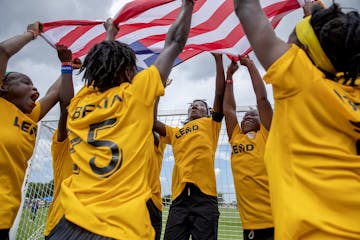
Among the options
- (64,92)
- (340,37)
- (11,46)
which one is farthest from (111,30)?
(340,37)

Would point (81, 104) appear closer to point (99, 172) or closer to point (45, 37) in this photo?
point (99, 172)

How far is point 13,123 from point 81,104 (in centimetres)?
86

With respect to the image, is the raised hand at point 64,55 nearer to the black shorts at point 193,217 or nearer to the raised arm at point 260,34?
the raised arm at point 260,34

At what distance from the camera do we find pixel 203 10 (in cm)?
409

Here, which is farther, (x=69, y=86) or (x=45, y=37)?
(x=45, y=37)

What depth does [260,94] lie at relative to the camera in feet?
11.0

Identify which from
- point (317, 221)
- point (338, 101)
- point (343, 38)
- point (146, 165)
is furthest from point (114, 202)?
point (343, 38)

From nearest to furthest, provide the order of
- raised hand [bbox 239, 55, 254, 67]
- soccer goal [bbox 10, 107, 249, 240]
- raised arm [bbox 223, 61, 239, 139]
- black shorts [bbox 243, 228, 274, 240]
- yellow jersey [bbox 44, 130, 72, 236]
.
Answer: yellow jersey [bbox 44, 130, 72, 236]
black shorts [bbox 243, 228, 274, 240]
raised hand [bbox 239, 55, 254, 67]
raised arm [bbox 223, 61, 239, 139]
soccer goal [bbox 10, 107, 249, 240]

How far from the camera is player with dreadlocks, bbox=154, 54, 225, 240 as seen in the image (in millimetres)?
4738

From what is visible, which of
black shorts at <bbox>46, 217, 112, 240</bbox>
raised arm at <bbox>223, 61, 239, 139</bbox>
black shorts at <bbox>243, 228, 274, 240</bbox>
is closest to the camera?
black shorts at <bbox>46, 217, 112, 240</bbox>

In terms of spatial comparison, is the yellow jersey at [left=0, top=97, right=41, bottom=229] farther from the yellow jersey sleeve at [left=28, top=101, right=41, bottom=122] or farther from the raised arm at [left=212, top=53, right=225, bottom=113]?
the raised arm at [left=212, top=53, right=225, bottom=113]

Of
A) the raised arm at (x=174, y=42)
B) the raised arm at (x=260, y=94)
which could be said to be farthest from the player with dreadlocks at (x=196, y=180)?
the raised arm at (x=174, y=42)

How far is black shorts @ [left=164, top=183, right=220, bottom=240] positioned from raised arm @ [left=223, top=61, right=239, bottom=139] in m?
0.97

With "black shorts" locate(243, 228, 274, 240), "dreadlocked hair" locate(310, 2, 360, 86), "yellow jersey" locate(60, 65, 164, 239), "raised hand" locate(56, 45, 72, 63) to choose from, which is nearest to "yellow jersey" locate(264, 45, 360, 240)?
"dreadlocked hair" locate(310, 2, 360, 86)
